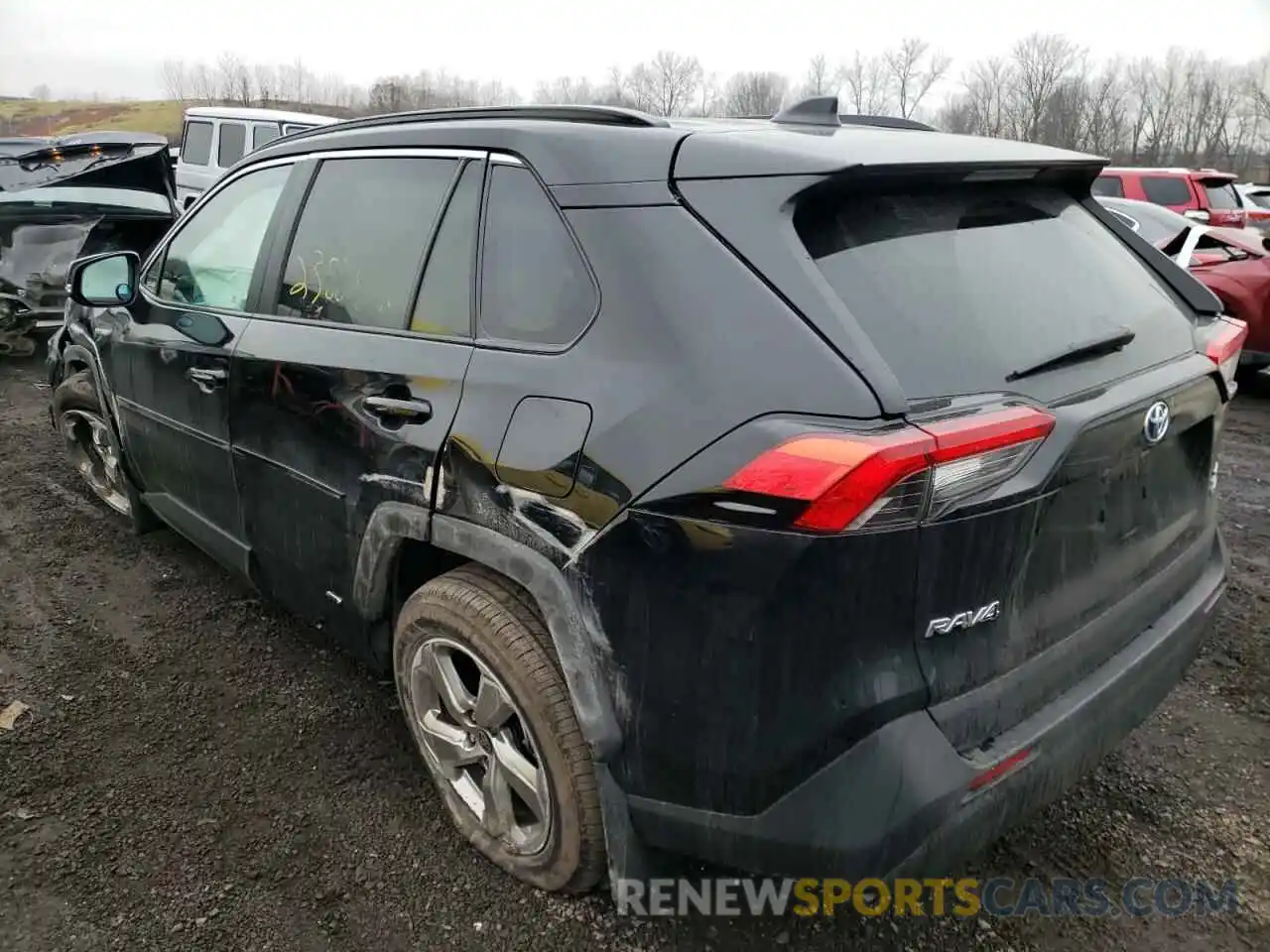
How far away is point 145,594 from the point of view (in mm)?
3850

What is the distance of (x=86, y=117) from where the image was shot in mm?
72938

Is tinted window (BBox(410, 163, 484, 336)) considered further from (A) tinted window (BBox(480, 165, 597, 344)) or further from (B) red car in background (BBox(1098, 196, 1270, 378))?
(B) red car in background (BBox(1098, 196, 1270, 378))

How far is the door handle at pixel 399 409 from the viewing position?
2.22 m

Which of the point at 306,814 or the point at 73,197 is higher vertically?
the point at 73,197

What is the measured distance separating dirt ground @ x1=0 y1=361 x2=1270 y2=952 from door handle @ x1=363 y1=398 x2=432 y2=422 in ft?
3.70

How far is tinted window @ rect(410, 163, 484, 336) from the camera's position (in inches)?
89.0

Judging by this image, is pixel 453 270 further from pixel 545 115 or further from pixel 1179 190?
pixel 1179 190

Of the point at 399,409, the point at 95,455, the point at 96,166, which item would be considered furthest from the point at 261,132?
the point at 399,409

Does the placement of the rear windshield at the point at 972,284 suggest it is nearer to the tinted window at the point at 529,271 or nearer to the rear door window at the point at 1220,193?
the tinted window at the point at 529,271

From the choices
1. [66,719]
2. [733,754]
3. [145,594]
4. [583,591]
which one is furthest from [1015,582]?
[145,594]

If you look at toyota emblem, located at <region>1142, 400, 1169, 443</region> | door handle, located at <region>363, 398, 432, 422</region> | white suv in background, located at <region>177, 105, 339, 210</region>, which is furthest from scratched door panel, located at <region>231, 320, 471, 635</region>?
white suv in background, located at <region>177, 105, 339, 210</region>

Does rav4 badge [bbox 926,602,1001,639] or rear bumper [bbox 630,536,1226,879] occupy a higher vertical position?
rav4 badge [bbox 926,602,1001,639]

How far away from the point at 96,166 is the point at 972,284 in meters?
8.46

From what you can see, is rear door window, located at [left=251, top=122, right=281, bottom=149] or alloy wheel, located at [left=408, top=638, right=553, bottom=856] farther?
rear door window, located at [left=251, top=122, right=281, bottom=149]
